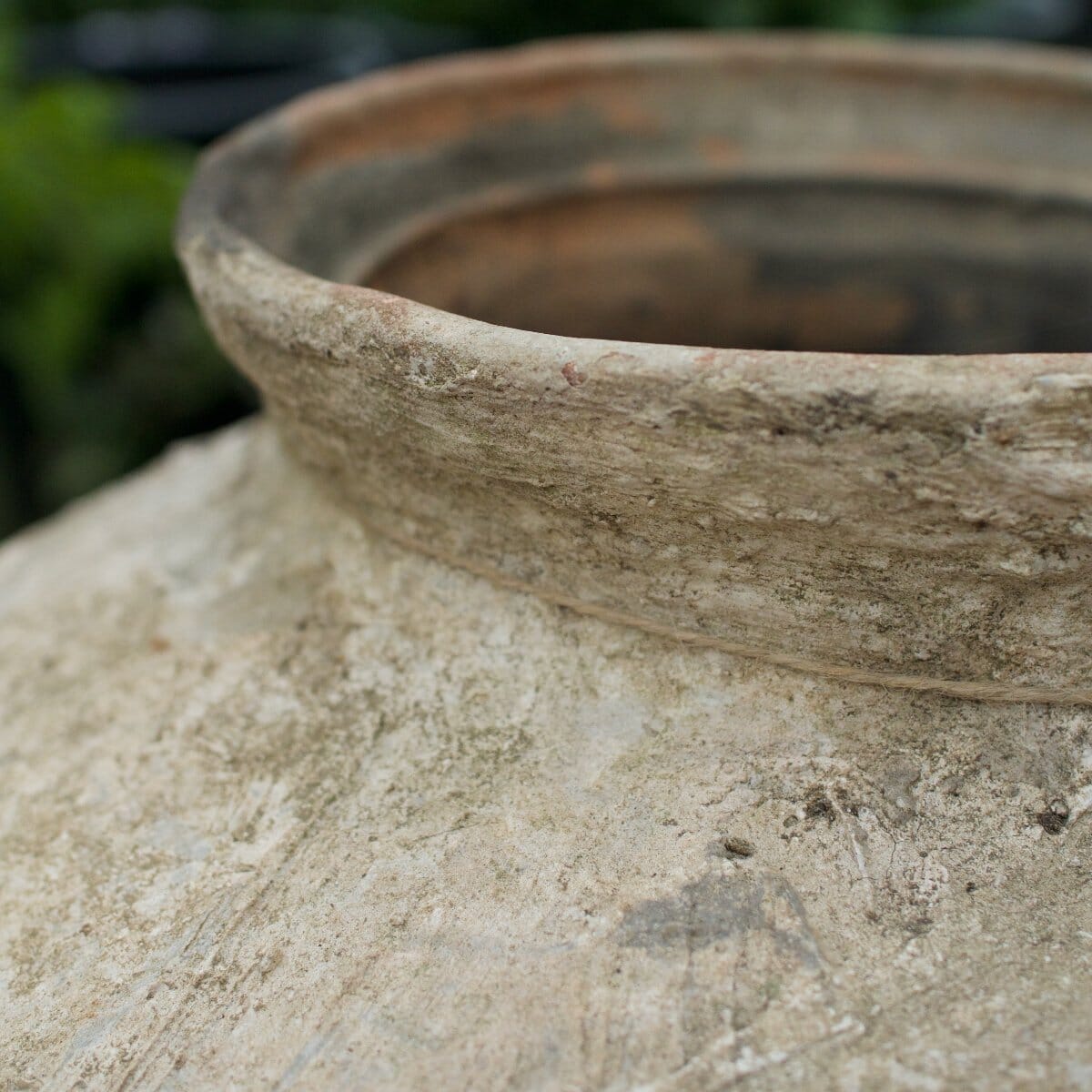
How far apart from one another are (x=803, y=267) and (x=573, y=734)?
43.0 inches

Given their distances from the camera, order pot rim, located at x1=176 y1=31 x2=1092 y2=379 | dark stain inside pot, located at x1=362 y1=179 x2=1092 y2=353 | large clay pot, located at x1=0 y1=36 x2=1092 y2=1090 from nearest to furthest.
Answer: large clay pot, located at x1=0 y1=36 x2=1092 y2=1090 < pot rim, located at x1=176 y1=31 x2=1092 y2=379 < dark stain inside pot, located at x1=362 y1=179 x2=1092 y2=353

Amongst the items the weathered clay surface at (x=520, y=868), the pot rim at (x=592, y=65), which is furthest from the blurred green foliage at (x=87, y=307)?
the weathered clay surface at (x=520, y=868)

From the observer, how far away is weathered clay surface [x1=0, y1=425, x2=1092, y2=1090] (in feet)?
2.44

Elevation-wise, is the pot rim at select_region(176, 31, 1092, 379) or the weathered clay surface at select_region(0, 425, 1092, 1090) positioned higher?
the pot rim at select_region(176, 31, 1092, 379)

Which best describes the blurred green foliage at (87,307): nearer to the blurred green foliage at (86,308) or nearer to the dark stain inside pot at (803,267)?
the blurred green foliage at (86,308)

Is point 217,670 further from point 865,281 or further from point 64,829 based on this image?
point 865,281

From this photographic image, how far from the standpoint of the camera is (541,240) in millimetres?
1688

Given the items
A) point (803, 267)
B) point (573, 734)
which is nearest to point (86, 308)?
point (803, 267)

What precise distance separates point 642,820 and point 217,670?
0.43 metres

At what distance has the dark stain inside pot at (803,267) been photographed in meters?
1.65

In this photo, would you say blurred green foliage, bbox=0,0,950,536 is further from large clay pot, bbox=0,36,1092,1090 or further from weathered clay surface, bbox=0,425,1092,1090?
weathered clay surface, bbox=0,425,1092,1090

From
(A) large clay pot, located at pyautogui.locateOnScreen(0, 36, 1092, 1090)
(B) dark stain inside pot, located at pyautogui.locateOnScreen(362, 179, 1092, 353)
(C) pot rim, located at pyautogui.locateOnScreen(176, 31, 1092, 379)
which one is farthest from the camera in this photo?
(B) dark stain inside pot, located at pyautogui.locateOnScreen(362, 179, 1092, 353)

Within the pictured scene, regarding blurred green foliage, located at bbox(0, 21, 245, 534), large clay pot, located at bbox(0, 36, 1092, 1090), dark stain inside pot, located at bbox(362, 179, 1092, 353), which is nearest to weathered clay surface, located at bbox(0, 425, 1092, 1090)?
large clay pot, located at bbox(0, 36, 1092, 1090)

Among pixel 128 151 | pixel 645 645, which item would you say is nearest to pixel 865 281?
pixel 645 645
